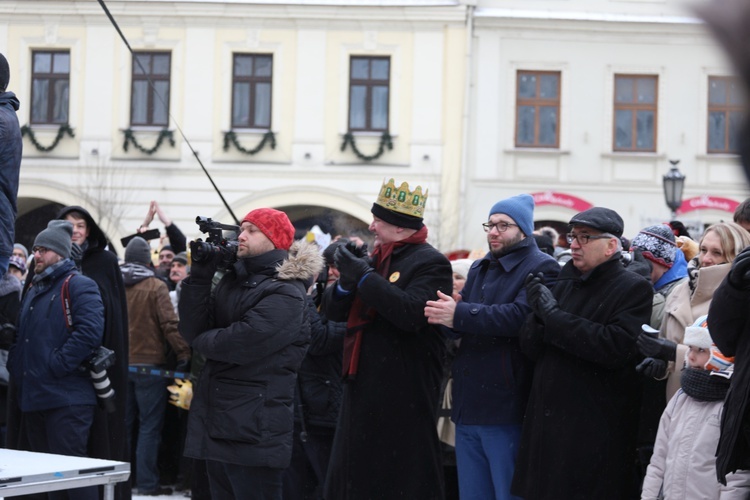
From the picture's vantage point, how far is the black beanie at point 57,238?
6.18m

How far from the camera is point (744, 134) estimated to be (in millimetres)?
1309

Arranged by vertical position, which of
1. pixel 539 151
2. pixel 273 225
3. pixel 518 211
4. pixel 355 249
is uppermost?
pixel 539 151

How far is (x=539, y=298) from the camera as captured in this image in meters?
4.96

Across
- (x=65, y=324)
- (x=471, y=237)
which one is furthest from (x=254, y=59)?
(x=65, y=324)

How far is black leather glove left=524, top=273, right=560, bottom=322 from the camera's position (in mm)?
4902

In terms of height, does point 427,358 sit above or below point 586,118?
below

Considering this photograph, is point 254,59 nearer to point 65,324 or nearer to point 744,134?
point 65,324

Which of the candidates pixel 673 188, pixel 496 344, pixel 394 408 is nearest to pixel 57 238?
pixel 394 408

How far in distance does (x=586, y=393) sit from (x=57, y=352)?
2.90 m

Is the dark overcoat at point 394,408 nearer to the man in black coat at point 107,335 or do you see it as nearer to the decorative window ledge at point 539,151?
the man in black coat at point 107,335

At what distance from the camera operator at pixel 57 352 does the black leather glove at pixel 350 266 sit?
161 cm

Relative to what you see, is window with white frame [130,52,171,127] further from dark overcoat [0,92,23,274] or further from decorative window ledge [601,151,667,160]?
dark overcoat [0,92,23,274]

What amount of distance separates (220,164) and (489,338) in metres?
18.2

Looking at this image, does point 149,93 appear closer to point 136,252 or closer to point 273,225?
point 136,252
